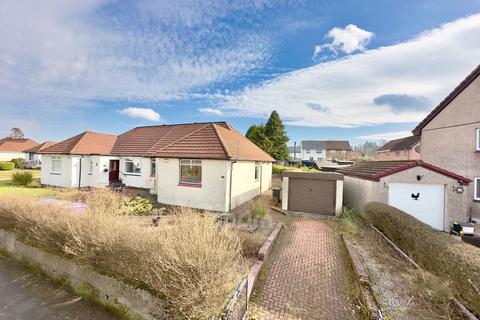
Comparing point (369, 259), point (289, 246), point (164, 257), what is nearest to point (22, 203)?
point (164, 257)

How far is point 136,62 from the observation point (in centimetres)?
1452

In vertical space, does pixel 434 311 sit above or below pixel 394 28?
below

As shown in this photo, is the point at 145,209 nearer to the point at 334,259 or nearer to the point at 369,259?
the point at 334,259

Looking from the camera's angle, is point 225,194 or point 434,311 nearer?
point 434,311

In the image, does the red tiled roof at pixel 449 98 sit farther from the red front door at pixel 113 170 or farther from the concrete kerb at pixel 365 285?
the red front door at pixel 113 170

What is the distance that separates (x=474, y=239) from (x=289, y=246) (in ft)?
28.5

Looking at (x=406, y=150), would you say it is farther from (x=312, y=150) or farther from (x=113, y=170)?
(x=113, y=170)

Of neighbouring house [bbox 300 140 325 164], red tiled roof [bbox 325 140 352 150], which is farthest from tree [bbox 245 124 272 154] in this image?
red tiled roof [bbox 325 140 352 150]

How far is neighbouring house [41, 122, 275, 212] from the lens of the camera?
1309 centimetres

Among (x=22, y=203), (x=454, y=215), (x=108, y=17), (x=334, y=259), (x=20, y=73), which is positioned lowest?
(x=334, y=259)

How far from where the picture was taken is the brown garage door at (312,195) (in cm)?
1334

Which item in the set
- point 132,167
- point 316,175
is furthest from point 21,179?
point 316,175

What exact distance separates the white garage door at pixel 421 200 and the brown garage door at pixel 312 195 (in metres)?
3.11

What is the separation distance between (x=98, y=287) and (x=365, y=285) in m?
7.34
